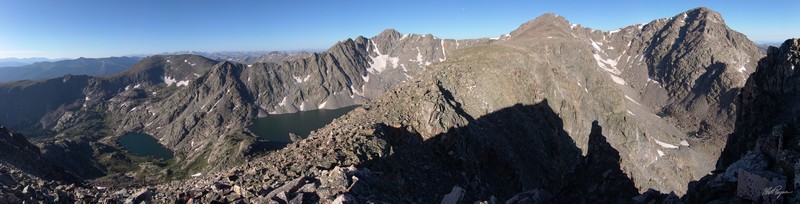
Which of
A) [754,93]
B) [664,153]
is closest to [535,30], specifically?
[664,153]

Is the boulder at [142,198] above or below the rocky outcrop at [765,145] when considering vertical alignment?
below

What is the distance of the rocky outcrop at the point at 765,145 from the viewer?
614 inches

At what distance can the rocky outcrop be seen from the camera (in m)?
15.6

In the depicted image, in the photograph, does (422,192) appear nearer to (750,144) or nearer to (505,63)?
(750,144)

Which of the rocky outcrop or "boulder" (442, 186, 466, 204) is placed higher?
the rocky outcrop

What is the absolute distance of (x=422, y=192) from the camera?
93.6 feet

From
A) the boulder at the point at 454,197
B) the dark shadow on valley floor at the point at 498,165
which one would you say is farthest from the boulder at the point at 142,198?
the boulder at the point at 454,197
